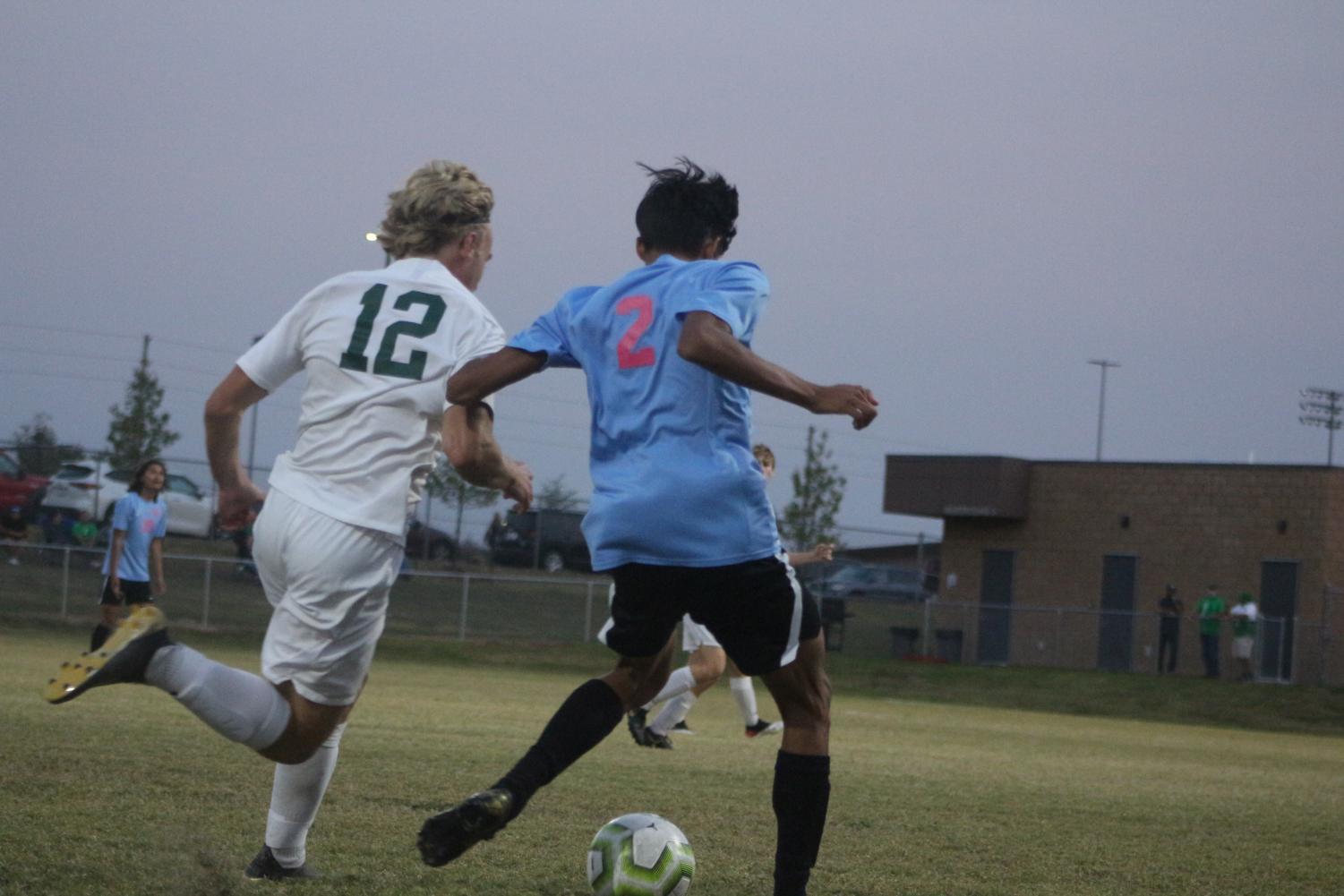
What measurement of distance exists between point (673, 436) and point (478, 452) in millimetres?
552

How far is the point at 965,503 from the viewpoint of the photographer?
136 feet

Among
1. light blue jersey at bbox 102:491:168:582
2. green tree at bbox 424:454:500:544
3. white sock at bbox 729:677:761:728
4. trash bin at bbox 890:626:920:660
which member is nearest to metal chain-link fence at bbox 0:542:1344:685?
trash bin at bbox 890:626:920:660

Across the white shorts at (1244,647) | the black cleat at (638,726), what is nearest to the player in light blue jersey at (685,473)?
the black cleat at (638,726)

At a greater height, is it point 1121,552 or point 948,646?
point 1121,552

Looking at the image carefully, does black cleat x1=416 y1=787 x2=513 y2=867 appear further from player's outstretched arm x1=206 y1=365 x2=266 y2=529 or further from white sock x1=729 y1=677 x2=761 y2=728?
white sock x1=729 y1=677 x2=761 y2=728

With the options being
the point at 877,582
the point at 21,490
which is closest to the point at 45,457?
the point at 21,490

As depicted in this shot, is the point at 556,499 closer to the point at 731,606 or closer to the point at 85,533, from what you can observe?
the point at 85,533

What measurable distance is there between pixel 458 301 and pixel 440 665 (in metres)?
19.9

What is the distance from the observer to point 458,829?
406 centimetres

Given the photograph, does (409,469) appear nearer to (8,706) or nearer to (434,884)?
(434,884)

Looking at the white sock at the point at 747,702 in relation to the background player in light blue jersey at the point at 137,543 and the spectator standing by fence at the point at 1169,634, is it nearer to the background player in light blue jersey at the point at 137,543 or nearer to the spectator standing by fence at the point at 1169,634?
the background player in light blue jersey at the point at 137,543

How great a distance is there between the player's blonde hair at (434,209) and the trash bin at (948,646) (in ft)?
99.6

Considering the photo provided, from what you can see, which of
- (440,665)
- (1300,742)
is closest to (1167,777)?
(1300,742)

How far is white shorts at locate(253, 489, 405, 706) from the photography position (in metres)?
4.25
